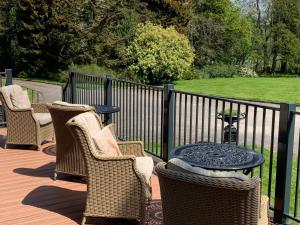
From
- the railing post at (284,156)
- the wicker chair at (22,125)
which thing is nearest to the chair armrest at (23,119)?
the wicker chair at (22,125)

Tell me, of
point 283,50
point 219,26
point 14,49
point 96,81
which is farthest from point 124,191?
point 283,50

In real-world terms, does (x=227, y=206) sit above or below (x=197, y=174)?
below

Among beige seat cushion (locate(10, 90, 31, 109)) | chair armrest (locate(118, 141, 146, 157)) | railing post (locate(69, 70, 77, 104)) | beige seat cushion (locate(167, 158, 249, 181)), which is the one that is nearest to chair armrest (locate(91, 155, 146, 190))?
chair armrest (locate(118, 141, 146, 157))

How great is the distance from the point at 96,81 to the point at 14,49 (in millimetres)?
23377

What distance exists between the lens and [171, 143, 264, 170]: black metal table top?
2977mm

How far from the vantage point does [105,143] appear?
12.7 ft

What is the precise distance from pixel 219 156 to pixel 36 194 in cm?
222

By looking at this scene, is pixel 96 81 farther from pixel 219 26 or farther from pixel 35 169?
pixel 219 26

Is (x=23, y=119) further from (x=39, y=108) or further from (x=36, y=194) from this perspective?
(x=36, y=194)

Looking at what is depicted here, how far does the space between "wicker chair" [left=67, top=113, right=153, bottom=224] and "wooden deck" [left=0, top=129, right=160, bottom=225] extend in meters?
0.23

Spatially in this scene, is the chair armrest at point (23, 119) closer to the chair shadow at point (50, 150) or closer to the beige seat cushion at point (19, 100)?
the beige seat cushion at point (19, 100)

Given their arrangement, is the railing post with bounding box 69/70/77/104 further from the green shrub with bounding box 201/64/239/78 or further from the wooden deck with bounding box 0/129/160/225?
the green shrub with bounding box 201/64/239/78

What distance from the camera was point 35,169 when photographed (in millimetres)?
5375

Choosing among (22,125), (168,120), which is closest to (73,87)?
(22,125)
